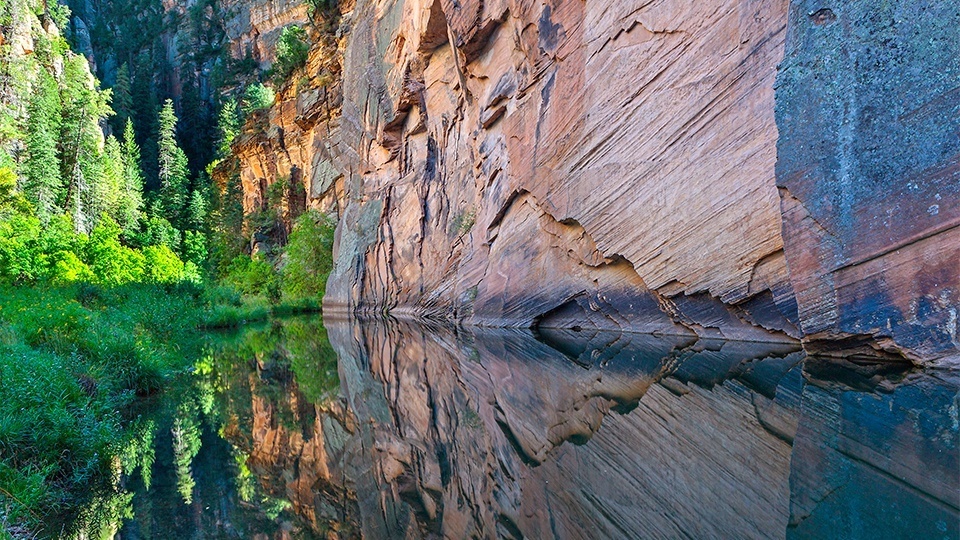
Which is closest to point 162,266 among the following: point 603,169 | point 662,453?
point 603,169

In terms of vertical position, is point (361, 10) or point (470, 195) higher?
point (361, 10)

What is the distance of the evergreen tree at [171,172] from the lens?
190 feet

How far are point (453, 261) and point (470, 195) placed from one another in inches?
90.0

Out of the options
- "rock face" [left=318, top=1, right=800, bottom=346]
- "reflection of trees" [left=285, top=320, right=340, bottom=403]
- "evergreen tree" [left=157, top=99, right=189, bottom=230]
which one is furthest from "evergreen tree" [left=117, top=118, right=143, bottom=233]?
"reflection of trees" [left=285, top=320, right=340, bottom=403]

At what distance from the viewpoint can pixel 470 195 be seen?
21297 millimetres

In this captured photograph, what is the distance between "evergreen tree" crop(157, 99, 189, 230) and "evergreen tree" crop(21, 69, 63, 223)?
11739 millimetres

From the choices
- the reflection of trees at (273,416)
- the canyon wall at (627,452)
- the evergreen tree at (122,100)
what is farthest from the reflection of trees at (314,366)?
the evergreen tree at (122,100)

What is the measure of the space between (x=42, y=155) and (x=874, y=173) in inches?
1865

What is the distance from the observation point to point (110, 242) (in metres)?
32.4

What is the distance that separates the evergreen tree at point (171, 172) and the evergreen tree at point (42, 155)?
1174cm

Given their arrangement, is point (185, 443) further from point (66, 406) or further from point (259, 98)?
point (259, 98)

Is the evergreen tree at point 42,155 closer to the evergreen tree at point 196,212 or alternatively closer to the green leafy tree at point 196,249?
the green leafy tree at point 196,249

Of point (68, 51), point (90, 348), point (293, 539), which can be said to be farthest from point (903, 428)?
point (68, 51)

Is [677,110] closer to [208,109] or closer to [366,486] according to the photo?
[366,486]
